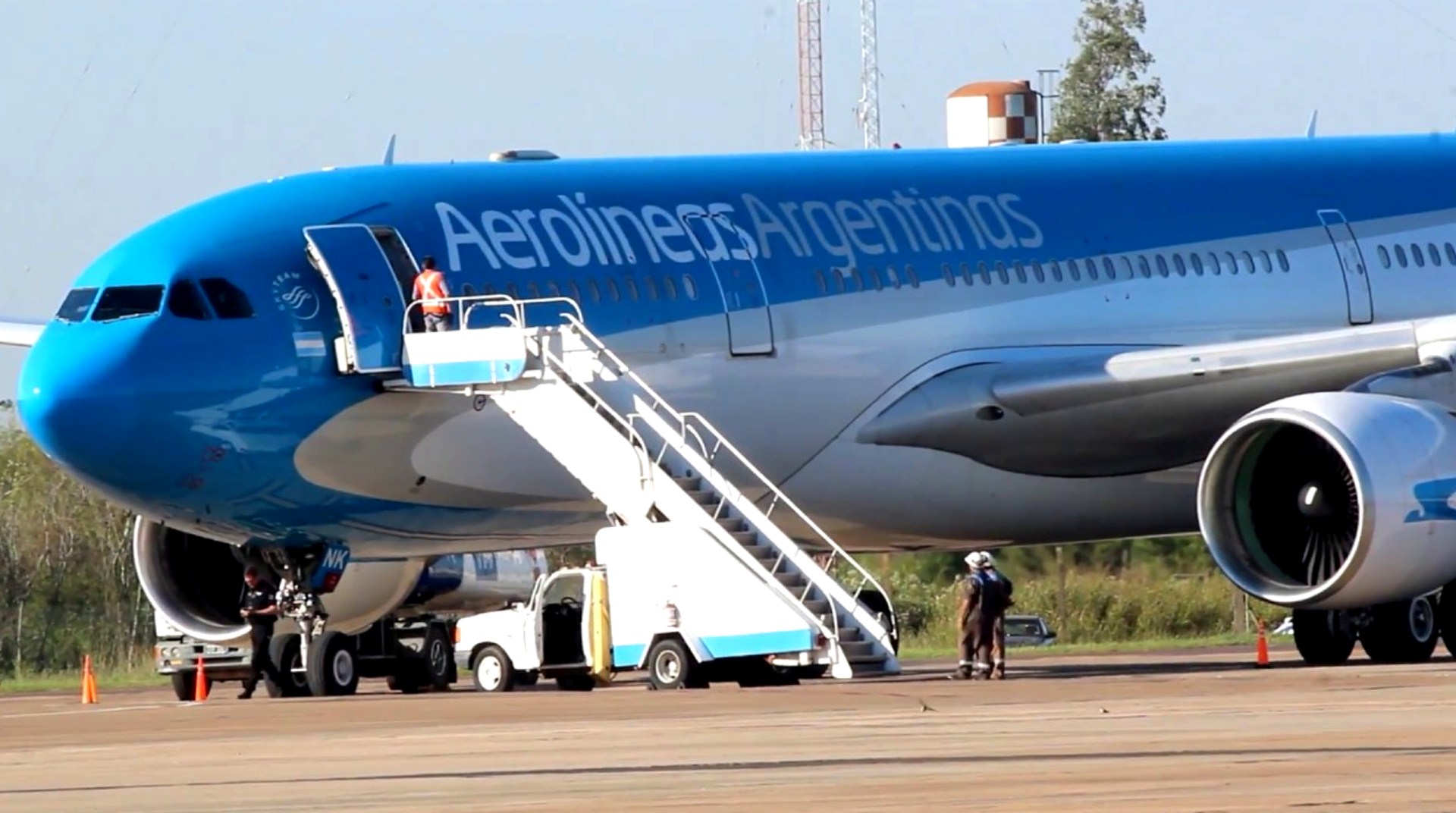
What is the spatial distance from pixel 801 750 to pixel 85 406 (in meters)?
8.92

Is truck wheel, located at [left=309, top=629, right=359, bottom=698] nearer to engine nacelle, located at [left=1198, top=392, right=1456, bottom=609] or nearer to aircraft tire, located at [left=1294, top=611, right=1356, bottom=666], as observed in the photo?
engine nacelle, located at [left=1198, top=392, right=1456, bottom=609]

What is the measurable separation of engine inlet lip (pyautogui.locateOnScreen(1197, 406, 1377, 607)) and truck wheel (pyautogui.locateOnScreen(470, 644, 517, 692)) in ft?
20.0

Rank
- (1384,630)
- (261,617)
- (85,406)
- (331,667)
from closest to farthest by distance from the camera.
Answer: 1. (85,406)
2. (331,667)
3. (261,617)
4. (1384,630)

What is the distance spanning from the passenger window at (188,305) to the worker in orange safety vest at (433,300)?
1.48m

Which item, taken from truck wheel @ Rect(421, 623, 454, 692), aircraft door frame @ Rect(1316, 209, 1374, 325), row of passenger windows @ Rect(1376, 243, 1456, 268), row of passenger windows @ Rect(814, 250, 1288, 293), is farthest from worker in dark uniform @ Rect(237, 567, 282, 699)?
row of passenger windows @ Rect(1376, 243, 1456, 268)

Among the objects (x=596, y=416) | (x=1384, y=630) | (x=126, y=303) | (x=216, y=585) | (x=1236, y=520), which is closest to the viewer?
(x=596, y=416)

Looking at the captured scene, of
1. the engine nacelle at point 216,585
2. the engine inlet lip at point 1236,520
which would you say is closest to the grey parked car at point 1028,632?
the engine nacelle at point 216,585

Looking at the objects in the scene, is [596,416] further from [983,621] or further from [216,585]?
[216,585]

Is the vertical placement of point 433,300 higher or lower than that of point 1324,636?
higher

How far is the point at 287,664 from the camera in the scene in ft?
72.7

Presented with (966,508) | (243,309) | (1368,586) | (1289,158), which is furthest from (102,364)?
(1289,158)

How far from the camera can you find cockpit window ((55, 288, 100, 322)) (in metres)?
20.6

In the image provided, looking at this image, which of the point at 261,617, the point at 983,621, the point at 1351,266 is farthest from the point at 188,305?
the point at 1351,266

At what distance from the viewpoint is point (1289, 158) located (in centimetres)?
2570
